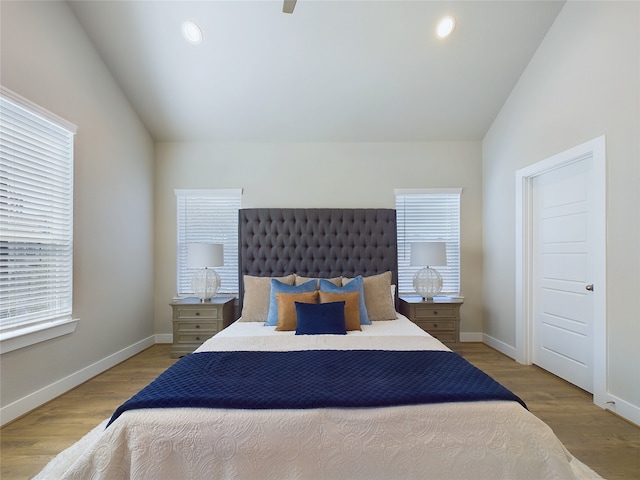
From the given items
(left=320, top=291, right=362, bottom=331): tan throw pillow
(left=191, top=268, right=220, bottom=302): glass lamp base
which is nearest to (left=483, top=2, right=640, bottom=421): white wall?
(left=320, top=291, right=362, bottom=331): tan throw pillow

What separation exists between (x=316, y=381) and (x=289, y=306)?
1.28m

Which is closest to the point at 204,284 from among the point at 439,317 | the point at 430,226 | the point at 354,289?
the point at 354,289

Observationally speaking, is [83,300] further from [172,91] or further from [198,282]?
[172,91]

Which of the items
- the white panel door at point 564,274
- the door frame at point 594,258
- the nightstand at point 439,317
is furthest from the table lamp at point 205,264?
the white panel door at point 564,274

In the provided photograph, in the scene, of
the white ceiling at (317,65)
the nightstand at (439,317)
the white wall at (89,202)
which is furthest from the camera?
the nightstand at (439,317)

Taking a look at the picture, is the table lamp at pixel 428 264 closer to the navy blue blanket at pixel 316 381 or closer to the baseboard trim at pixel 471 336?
the baseboard trim at pixel 471 336

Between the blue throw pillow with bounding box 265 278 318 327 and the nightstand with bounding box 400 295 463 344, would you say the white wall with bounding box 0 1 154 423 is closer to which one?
the blue throw pillow with bounding box 265 278 318 327

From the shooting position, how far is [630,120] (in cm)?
239

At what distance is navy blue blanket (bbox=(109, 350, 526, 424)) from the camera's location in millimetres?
1563

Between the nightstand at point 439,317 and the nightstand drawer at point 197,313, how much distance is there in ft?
7.28

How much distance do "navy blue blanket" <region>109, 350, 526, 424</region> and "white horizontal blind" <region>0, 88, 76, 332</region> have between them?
5.10 ft

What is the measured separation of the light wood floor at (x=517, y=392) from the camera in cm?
197

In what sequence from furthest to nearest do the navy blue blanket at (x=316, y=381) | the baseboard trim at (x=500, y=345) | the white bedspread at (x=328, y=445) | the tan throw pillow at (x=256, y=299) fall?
the baseboard trim at (x=500, y=345) < the tan throw pillow at (x=256, y=299) < the navy blue blanket at (x=316, y=381) < the white bedspread at (x=328, y=445)

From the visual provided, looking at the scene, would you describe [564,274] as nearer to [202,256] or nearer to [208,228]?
[202,256]
